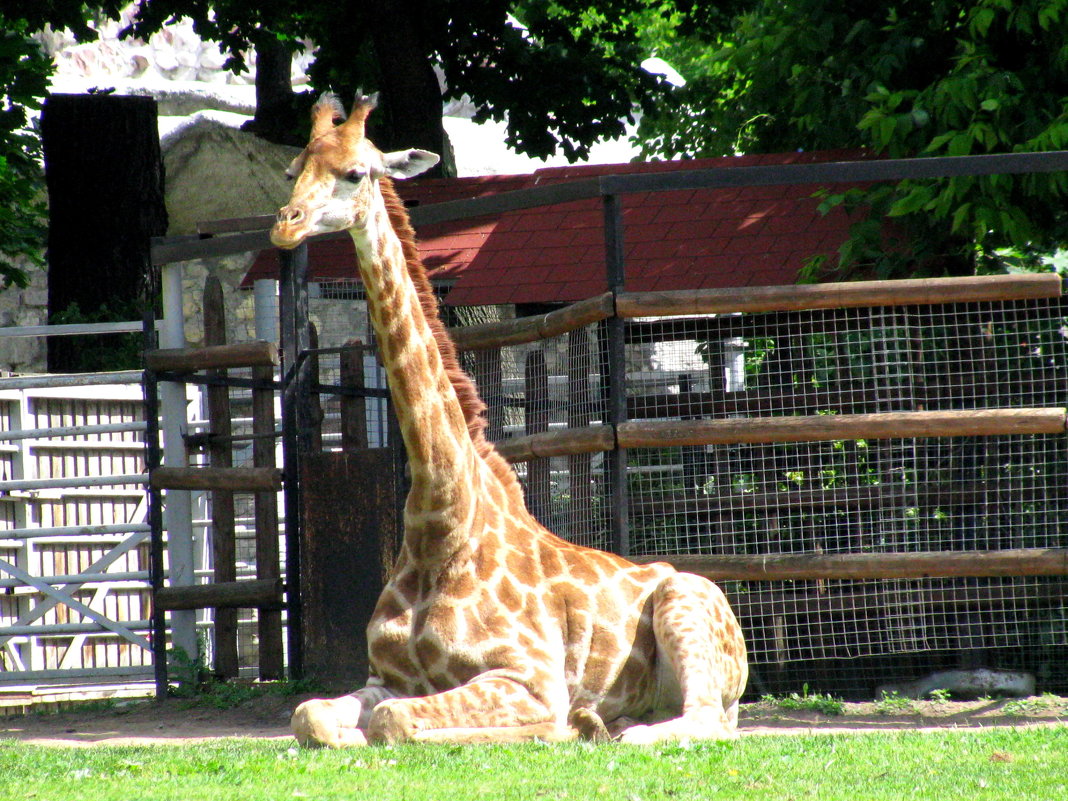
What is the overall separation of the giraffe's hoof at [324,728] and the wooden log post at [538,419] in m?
2.73

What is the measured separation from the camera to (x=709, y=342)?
7914mm

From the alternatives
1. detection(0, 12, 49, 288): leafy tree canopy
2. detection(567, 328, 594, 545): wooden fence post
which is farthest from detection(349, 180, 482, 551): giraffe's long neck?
detection(0, 12, 49, 288): leafy tree canopy

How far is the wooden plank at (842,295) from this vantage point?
7.25 meters

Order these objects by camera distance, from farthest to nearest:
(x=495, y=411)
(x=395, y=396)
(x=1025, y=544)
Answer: (x=495, y=411) < (x=1025, y=544) < (x=395, y=396)

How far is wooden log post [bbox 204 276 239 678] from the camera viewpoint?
361 inches

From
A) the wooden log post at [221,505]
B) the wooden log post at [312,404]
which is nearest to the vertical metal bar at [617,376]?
the wooden log post at [312,404]

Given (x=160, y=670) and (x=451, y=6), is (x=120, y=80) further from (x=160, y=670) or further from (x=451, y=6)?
(x=160, y=670)

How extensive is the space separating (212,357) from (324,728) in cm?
392

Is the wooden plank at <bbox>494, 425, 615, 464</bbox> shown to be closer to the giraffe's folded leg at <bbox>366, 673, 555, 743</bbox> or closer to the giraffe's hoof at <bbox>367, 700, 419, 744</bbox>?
the giraffe's folded leg at <bbox>366, 673, 555, 743</bbox>

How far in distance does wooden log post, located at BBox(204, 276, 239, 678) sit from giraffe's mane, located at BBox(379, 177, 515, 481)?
9.95ft

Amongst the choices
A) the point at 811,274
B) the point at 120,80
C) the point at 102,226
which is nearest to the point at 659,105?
the point at 102,226

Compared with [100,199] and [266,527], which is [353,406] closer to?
[266,527]

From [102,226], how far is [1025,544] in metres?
12.6

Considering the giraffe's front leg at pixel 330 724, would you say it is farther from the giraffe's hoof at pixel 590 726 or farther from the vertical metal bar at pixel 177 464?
the vertical metal bar at pixel 177 464
